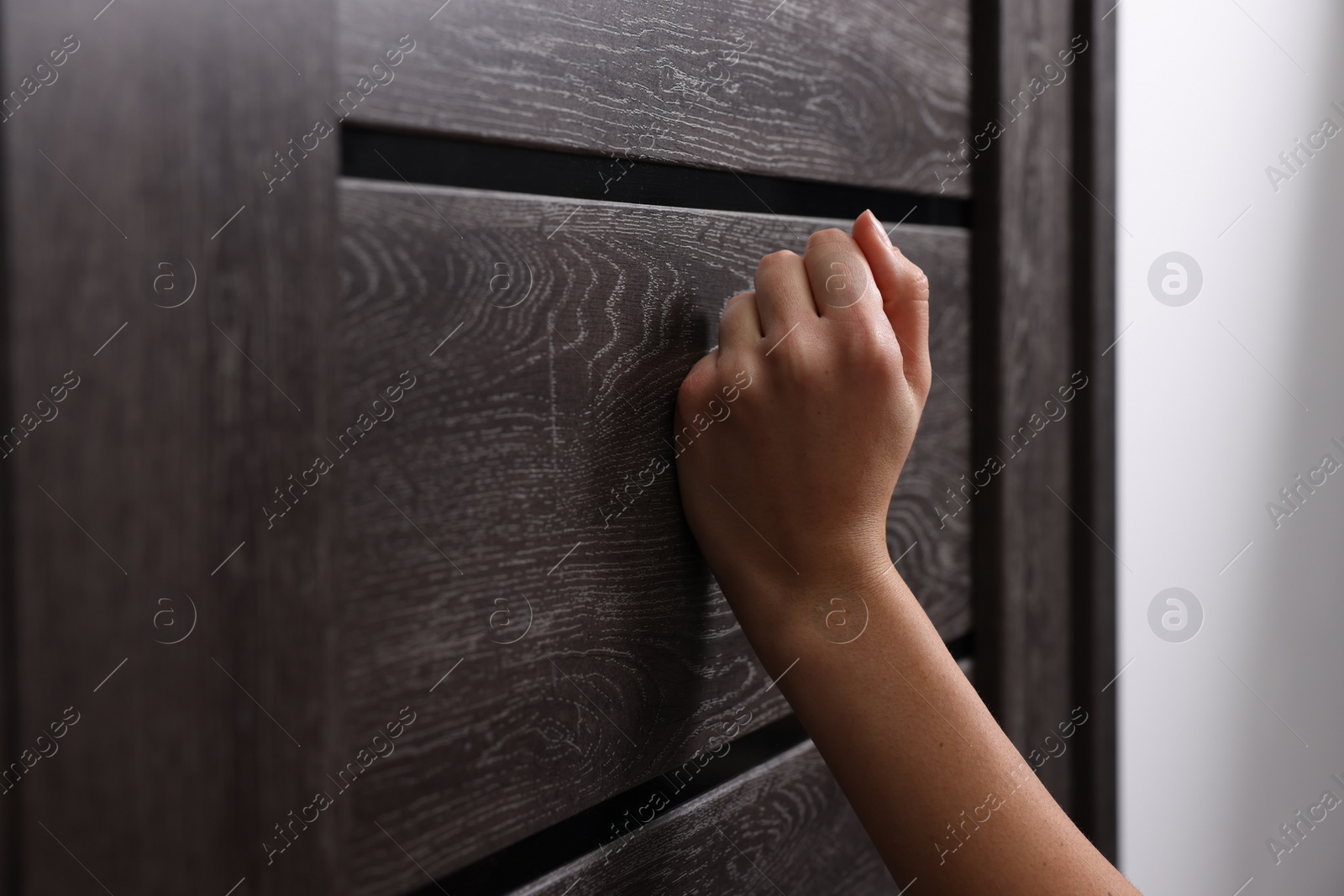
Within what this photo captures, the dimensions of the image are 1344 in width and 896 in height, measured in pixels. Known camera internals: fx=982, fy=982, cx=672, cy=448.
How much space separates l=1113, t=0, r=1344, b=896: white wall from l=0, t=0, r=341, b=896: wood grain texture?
2.41 ft

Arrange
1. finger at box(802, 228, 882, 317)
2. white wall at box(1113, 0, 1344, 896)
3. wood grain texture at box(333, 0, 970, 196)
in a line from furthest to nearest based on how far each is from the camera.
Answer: white wall at box(1113, 0, 1344, 896) < finger at box(802, 228, 882, 317) < wood grain texture at box(333, 0, 970, 196)

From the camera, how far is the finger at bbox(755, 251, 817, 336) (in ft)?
1.59

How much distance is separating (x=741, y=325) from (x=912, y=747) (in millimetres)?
220

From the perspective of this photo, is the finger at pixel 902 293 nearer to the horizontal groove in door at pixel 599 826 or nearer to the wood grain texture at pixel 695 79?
the wood grain texture at pixel 695 79

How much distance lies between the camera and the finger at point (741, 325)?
498 millimetres

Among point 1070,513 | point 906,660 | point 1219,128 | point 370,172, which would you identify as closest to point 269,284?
point 370,172

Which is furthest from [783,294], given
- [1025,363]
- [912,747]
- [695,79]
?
[1025,363]

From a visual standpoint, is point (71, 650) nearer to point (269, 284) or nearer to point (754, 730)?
point (269, 284)

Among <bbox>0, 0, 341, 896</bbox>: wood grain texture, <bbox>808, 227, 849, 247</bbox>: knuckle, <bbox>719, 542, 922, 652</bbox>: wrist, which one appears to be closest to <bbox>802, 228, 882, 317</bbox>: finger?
<bbox>808, 227, 849, 247</bbox>: knuckle

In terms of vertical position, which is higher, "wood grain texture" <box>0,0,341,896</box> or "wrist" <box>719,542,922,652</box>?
"wood grain texture" <box>0,0,341,896</box>

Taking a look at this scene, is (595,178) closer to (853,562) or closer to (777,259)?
(777,259)

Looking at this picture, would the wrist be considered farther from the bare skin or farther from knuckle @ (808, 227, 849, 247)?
knuckle @ (808, 227, 849, 247)

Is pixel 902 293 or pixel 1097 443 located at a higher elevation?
pixel 902 293

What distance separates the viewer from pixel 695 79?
1.68 feet
